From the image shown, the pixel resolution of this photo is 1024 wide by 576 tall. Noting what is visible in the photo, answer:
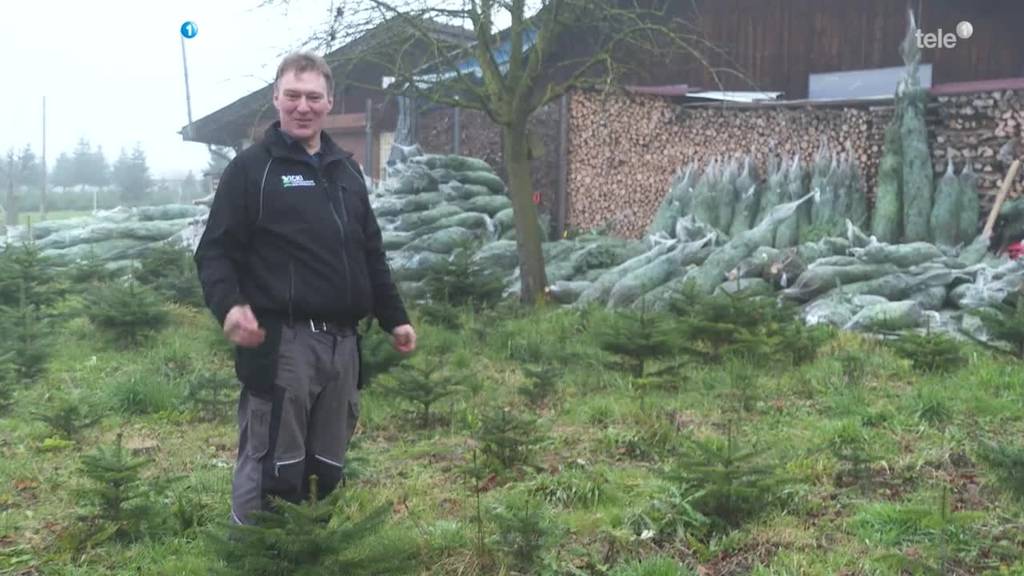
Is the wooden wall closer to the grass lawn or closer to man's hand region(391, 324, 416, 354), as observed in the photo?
the grass lawn

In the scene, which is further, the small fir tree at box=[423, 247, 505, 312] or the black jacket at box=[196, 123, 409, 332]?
the small fir tree at box=[423, 247, 505, 312]

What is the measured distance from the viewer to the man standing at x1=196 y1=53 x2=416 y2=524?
3818mm

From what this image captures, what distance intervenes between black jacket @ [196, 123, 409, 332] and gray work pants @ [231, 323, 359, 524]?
119mm

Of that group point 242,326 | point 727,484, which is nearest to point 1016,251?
point 727,484

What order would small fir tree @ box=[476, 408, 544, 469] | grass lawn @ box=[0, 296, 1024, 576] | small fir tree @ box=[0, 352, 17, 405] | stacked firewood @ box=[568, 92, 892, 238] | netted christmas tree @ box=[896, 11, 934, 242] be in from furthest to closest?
1. stacked firewood @ box=[568, 92, 892, 238]
2. netted christmas tree @ box=[896, 11, 934, 242]
3. small fir tree @ box=[0, 352, 17, 405]
4. small fir tree @ box=[476, 408, 544, 469]
5. grass lawn @ box=[0, 296, 1024, 576]

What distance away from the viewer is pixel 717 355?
8375 mm

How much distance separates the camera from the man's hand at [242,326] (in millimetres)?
3684

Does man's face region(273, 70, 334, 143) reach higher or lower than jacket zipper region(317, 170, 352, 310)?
higher

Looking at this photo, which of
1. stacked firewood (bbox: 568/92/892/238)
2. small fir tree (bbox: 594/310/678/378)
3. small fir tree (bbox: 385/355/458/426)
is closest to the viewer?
small fir tree (bbox: 385/355/458/426)

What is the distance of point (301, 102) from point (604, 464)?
9.01 feet

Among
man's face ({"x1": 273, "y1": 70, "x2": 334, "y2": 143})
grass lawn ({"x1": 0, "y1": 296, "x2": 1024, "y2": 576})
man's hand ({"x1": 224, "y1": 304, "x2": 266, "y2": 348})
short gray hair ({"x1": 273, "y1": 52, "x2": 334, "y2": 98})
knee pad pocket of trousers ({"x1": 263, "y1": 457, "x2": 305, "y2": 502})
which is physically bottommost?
grass lawn ({"x1": 0, "y1": 296, "x2": 1024, "y2": 576})

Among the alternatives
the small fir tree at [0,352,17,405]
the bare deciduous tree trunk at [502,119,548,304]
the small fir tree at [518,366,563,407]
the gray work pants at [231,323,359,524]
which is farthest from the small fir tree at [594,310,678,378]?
the bare deciduous tree trunk at [502,119,548,304]

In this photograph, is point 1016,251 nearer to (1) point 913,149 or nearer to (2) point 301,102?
(1) point 913,149

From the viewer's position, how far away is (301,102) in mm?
3844
